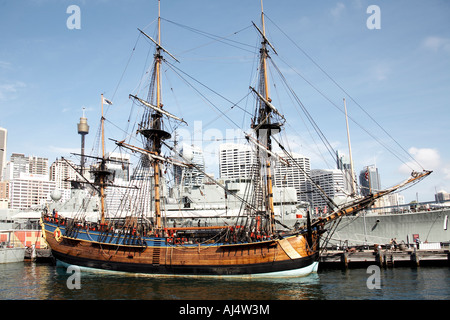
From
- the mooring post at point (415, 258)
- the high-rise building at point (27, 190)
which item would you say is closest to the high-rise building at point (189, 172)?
the mooring post at point (415, 258)

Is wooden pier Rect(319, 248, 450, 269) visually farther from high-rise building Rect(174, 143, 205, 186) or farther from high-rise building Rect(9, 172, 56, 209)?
high-rise building Rect(9, 172, 56, 209)

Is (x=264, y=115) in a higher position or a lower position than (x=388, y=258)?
higher

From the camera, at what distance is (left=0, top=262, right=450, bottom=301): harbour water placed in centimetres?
2034

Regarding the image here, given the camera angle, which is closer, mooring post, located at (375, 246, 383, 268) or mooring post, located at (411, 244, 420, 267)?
mooring post, located at (411, 244, 420, 267)

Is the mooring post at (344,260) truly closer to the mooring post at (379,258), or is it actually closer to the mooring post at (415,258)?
the mooring post at (379,258)

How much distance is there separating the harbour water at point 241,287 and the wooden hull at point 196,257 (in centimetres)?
92

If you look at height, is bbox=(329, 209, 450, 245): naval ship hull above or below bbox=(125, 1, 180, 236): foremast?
below

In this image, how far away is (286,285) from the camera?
2402 centimetres

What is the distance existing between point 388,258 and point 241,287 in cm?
1643

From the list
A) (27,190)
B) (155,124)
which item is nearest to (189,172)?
(155,124)

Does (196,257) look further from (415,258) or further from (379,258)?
(415,258)

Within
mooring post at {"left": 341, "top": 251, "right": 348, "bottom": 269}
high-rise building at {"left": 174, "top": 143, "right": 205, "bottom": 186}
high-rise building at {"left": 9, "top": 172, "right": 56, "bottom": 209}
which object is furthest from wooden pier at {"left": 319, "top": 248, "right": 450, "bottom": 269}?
high-rise building at {"left": 9, "top": 172, "right": 56, "bottom": 209}

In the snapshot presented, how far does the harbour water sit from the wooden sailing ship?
3.75 feet

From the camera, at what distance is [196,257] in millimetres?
28859
